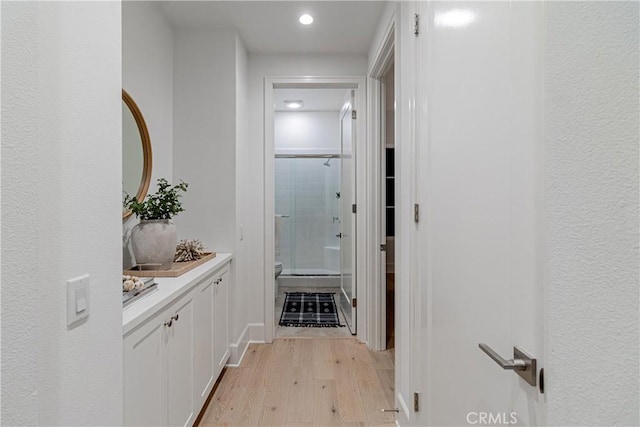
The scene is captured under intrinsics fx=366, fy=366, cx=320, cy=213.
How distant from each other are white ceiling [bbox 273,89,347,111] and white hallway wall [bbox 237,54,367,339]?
113 cm

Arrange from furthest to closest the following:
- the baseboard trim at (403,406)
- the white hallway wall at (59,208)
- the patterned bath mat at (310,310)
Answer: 1. the patterned bath mat at (310,310)
2. the baseboard trim at (403,406)
3. the white hallway wall at (59,208)

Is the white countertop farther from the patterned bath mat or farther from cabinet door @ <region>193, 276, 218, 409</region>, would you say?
the patterned bath mat

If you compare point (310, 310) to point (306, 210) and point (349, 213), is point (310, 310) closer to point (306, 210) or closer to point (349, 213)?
point (349, 213)

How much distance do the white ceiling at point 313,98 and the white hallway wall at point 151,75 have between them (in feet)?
5.99

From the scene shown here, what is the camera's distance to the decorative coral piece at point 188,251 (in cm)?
233

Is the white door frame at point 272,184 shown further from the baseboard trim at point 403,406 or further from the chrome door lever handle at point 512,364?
the chrome door lever handle at point 512,364

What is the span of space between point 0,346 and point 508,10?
1.24 meters

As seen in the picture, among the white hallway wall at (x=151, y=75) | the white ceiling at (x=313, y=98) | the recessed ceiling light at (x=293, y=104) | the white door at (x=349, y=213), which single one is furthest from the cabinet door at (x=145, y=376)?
the recessed ceiling light at (x=293, y=104)

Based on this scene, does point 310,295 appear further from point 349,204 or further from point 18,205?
point 18,205

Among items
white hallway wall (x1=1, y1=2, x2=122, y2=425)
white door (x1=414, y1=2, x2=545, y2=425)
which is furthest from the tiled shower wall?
white hallway wall (x1=1, y1=2, x2=122, y2=425)

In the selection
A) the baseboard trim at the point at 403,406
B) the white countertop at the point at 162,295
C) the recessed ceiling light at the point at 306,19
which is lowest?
the baseboard trim at the point at 403,406

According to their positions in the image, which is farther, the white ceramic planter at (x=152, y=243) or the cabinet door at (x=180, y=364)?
the white ceramic planter at (x=152, y=243)

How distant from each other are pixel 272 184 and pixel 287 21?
130cm

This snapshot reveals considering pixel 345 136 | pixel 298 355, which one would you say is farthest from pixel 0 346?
pixel 345 136
